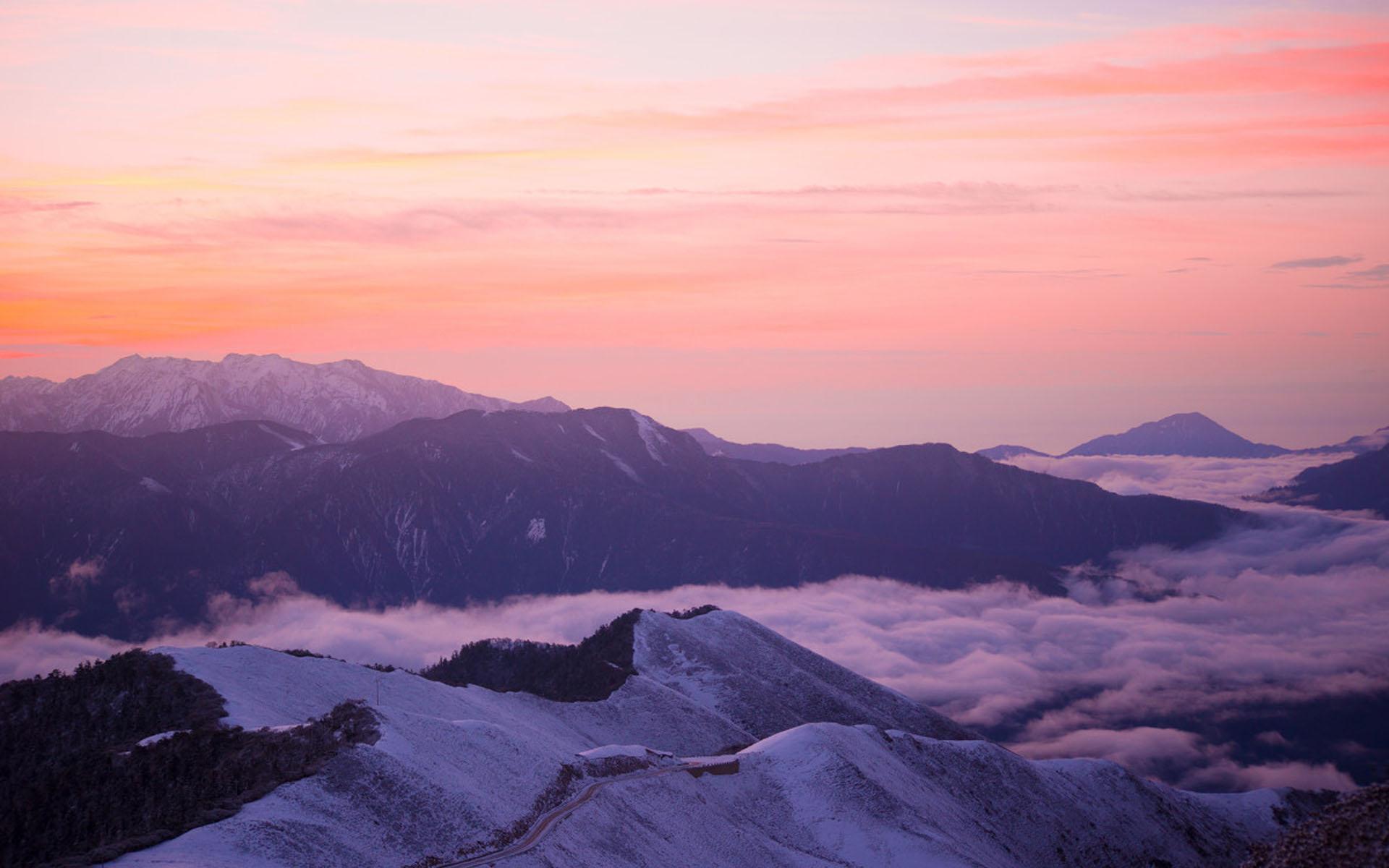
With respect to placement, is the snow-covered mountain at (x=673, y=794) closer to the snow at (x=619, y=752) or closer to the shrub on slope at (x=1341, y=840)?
the snow at (x=619, y=752)

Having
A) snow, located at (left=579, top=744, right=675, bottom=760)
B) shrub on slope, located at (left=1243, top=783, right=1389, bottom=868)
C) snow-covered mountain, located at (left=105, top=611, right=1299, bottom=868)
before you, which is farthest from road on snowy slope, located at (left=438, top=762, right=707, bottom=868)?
shrub on slope, located at (left=1243, top=783, right=1389, bottom=868)

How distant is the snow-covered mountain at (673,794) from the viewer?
295 feet

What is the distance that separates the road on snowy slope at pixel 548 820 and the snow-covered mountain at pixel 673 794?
2.11 feet

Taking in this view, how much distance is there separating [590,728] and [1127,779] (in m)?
70.8

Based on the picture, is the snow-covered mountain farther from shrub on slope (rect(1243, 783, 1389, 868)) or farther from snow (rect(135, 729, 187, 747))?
shrub on slope (rect(1243, 783, 1389, 868))

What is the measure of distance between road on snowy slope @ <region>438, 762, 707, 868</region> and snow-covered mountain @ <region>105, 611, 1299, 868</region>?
0.64 m

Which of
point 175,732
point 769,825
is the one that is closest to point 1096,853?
point 769,825

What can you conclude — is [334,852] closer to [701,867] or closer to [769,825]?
[701,867]

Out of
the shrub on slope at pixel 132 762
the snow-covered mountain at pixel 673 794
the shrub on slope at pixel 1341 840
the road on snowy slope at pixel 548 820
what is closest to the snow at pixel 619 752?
the snow-covered mountain at pixel 673 794

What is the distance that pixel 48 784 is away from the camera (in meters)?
104

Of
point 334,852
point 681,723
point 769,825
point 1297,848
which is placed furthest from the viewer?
point 681,723

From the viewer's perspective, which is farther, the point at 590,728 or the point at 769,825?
the point at 590,728

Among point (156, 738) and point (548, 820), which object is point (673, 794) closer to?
point (548, 820)

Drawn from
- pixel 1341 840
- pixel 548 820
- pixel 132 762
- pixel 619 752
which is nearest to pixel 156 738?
pixel 132 762
